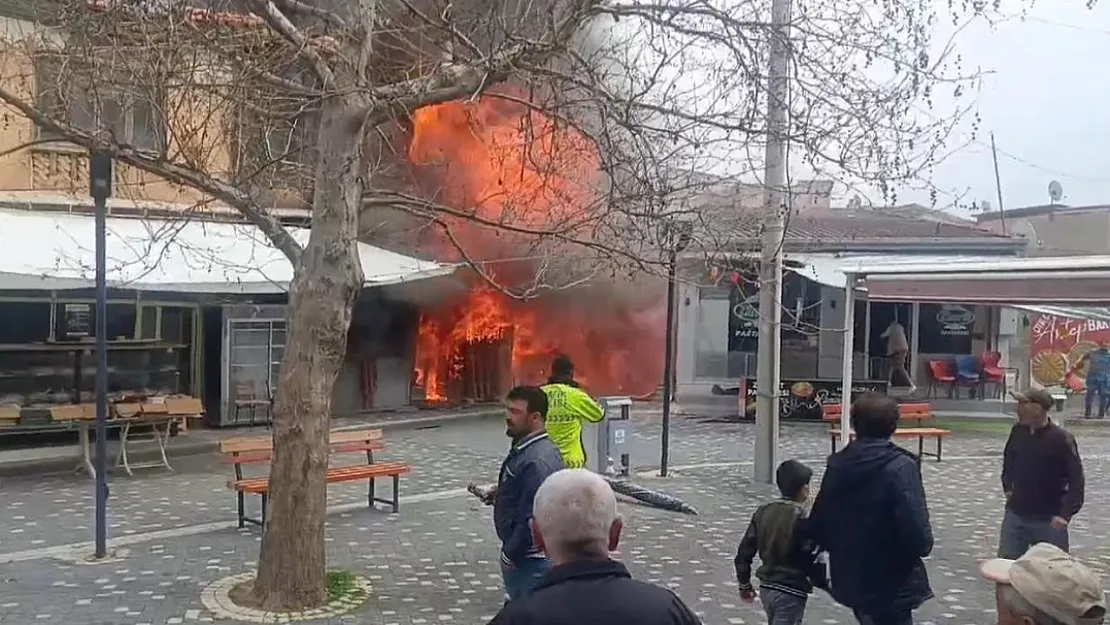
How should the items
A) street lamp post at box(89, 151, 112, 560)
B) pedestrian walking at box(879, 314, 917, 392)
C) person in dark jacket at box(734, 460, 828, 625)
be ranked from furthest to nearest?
1. pedestrian walking at box(879, 314, 917, 392)
2. street lamp post at box(89, 151, 112, 560)
3. person in dark jacket at box(734, 460, 828, 625)

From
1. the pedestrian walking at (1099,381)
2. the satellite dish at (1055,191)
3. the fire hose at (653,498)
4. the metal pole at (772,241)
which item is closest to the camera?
the metal pole at (772,241)

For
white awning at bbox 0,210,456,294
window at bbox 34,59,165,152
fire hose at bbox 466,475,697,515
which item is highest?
window at bbox 34,59,165,152

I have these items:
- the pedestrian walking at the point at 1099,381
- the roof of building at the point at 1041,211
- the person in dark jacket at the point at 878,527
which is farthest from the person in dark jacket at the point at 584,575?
the roof of building at the point at 1041,211

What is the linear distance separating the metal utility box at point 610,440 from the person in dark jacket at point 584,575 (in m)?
9.39

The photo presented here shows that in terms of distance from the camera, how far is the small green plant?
718cm

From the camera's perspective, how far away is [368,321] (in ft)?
61.8

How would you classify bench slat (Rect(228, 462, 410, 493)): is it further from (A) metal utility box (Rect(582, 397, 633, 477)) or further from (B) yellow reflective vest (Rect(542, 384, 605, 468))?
(A) metal utility box (Rect(582, 397, 633, 477))

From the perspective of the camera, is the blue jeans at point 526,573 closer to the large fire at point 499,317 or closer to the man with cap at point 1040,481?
the man with cap at point 1040,481

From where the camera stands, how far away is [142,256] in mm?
11602

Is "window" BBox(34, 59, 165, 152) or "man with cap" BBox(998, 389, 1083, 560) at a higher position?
"window" BBox(34, 59, 165, 152)

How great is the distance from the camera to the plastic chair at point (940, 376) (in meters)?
20.3

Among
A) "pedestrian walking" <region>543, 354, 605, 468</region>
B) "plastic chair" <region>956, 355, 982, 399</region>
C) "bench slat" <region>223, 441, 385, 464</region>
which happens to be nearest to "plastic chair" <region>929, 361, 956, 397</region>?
"plastic chair" <region>956, 355, 982, 399</region>

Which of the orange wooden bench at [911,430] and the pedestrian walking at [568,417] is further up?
the pedestrian walking at [568,417]

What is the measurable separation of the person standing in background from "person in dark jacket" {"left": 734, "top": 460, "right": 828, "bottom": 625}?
1.01m
